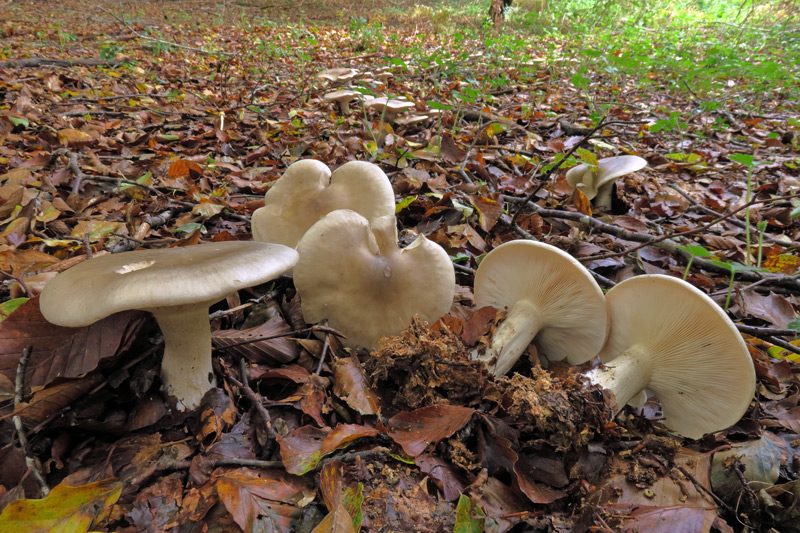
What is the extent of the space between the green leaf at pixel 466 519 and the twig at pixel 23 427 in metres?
1.44

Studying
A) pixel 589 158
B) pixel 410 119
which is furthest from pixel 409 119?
pixel 589 158

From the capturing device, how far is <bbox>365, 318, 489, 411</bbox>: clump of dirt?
6.37 feet

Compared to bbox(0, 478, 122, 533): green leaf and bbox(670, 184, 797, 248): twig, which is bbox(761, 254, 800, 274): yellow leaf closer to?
bbox(670, 184, 797, 248): twig

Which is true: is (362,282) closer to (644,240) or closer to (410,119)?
(644,240)

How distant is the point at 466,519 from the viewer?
57.2 inches

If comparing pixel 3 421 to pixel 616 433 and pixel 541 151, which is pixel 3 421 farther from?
pixel 541 151

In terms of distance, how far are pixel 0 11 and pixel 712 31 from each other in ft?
79.9

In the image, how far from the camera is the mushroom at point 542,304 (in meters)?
2.04

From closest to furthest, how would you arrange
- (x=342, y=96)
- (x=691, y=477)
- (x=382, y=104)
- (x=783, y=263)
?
1. (x=691, y=477)
2. (x=783, y=263)
3. (x=382, y=104)
4. (x=342, y=96)

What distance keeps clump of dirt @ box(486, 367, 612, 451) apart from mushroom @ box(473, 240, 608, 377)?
0.29 meters

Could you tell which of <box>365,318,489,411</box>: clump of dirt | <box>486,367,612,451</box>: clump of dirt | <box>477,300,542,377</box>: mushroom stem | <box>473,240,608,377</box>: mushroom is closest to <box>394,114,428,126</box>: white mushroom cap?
<box>473,240,608,377</box>: mushroom

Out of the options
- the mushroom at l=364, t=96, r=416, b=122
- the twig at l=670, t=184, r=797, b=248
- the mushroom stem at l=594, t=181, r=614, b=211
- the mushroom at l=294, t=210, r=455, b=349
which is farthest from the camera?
the mushroom at l=364, t=96, r=416, b=122

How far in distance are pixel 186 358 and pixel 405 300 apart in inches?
42.6

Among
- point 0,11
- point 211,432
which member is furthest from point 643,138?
point 0,11
